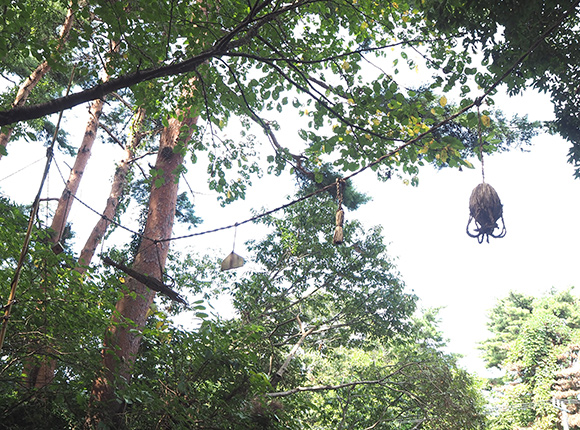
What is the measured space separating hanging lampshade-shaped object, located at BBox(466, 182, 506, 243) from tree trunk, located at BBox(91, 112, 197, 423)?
8.75 feet

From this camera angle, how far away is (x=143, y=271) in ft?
15.4

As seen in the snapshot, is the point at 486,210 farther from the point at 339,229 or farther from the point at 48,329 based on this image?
the point at 48,329

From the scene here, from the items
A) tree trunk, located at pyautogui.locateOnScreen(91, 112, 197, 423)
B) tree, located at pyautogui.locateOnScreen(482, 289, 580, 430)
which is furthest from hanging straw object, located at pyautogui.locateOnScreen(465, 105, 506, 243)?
tree, located at pyautogui.locateOnScreen(482, 289, 580, 430)

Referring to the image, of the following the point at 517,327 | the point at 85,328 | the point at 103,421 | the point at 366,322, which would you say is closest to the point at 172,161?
the point at 85,328

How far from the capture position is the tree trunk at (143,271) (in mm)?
3828

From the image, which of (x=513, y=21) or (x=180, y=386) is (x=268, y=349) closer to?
(x=180, y=386)

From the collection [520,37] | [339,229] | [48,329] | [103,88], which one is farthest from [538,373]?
[103,88]

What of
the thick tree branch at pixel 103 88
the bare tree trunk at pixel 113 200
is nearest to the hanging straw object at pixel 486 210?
the thick tree branch at pixel 103 88

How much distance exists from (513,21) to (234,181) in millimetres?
3424

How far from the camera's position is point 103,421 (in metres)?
3.28

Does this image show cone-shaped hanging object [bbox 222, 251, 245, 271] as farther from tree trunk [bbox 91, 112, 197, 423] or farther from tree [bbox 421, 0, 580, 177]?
tree [bbox 421, 0, 580, 177]

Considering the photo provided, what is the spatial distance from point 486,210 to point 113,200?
8776 millimetres

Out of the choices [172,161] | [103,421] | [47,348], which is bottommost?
[103,421]

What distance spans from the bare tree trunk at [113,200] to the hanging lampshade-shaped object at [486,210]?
296 inches
